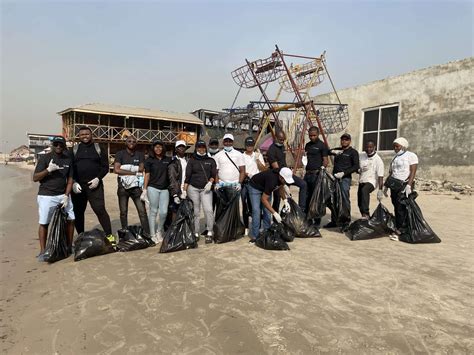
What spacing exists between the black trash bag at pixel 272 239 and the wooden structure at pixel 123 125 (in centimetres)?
1669

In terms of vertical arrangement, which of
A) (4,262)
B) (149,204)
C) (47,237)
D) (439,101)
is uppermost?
(439,101)

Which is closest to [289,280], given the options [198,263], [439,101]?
[198,263]

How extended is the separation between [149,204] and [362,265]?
9.93ft

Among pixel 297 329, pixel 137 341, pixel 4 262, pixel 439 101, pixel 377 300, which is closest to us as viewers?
pixel 137 341

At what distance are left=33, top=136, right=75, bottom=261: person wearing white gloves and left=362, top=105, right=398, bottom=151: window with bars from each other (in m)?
10.6

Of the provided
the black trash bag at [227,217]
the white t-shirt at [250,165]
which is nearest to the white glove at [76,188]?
the black trash bag at [227,217]

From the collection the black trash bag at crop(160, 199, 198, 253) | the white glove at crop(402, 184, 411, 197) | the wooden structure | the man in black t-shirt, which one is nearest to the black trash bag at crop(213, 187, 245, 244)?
the black trash bag at crop(160, 199, 198, 253)

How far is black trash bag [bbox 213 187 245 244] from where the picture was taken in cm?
474

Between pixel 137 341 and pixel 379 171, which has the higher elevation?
pixel 379 171

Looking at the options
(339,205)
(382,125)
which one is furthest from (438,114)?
(339,205)

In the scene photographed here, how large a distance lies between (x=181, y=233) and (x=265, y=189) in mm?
1358

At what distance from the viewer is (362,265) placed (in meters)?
3.76

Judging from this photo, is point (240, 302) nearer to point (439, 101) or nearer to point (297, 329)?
point (297, 329)

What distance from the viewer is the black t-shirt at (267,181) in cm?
455
